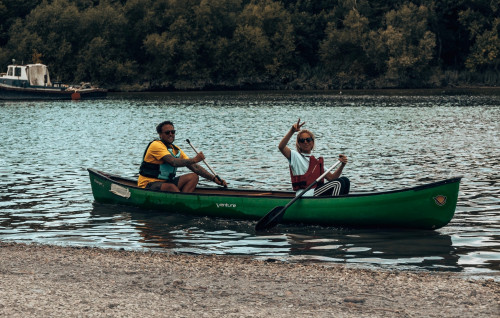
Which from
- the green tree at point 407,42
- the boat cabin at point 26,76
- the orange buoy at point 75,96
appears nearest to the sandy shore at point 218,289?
the boat cabin at point 26,76

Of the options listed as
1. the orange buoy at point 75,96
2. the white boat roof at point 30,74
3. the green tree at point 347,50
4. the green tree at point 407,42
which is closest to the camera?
the white boat roof at point 30,74

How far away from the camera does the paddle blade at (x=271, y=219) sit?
13.1 m

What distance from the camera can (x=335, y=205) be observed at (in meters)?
13.0

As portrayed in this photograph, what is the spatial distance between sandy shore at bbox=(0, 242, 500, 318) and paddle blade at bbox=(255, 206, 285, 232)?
8.55 feet

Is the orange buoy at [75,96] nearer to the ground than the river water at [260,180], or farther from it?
nearer to the ground

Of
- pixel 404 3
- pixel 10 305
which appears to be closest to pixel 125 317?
pixel 10 305

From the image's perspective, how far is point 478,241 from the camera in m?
12.0

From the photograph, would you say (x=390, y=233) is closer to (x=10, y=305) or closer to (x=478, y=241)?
(x=478, y=241)

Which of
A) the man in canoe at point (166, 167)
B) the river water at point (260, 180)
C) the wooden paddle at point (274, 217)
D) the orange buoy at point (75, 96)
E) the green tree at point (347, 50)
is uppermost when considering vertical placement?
the green tree at point (347, 50)

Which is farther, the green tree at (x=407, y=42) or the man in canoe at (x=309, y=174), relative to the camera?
the green tree at (x=407, y=42)

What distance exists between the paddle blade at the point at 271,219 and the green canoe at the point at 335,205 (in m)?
0.18

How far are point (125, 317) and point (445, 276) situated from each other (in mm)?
4227

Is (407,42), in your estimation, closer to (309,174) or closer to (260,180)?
(260,180)

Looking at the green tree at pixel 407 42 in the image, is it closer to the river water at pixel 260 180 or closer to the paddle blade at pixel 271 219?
the river water at pixel 260 180
